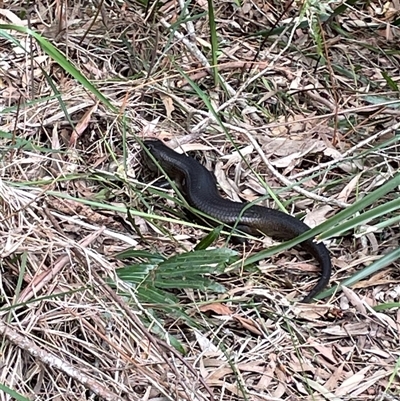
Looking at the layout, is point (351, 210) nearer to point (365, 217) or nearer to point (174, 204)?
point (365, 217)

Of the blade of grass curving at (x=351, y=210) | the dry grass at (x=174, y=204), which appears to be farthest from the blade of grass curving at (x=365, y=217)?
the dry grass at (x=174, y=204)

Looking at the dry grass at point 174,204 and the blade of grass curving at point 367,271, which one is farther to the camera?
the blade of grass curving at point 367,271

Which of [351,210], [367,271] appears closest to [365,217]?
[351,210]

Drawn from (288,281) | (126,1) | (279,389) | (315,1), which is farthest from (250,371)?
(126,1)

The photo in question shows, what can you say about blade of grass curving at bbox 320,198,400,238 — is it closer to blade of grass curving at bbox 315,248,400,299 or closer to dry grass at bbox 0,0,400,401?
dry grass at bbox 0,0,400,401

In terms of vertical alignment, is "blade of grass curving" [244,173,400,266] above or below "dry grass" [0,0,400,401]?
above

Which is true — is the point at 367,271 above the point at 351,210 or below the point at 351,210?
below

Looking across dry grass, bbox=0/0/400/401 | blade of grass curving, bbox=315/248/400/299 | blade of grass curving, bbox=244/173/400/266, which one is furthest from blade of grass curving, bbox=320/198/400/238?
blade of grass curving, bbox=315/248/400/299

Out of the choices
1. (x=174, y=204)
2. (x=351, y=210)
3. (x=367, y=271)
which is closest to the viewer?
(x=351, y=210)

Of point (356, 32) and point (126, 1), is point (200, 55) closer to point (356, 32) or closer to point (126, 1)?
point (126, 1)

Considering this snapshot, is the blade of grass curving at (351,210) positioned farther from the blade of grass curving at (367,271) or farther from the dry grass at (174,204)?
the blade of grass curving at (367,271)
